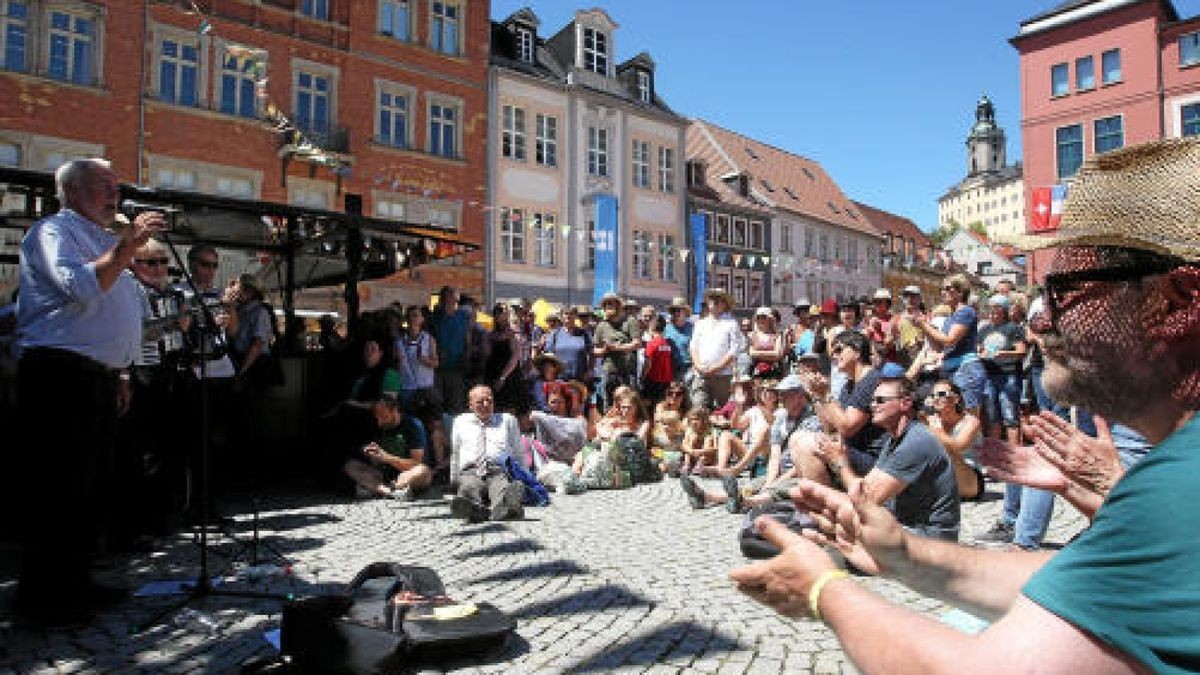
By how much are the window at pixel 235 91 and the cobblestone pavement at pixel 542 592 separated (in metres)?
17.2

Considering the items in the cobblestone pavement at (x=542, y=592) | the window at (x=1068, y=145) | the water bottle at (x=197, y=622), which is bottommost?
the cobblestone pavement at (x=542, y=592)

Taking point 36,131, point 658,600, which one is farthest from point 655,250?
point 658,600

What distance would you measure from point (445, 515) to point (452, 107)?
69.2 feet

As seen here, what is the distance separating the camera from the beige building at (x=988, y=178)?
379 ft

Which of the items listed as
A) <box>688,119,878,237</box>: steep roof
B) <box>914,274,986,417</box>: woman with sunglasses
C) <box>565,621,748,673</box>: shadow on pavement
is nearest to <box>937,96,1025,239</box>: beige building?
<box>688,119,878,237</box>: steep roof

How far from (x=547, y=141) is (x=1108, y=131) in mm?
22448

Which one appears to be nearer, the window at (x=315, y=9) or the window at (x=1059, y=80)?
the window at (x=315, y=9)

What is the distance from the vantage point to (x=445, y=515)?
23.0ft

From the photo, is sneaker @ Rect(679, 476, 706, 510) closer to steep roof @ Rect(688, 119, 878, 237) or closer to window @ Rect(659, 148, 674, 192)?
window @ Rect(659, 148, 674, 192)

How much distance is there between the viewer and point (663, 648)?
361 cm

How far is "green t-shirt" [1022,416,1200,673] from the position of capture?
40.0 inches

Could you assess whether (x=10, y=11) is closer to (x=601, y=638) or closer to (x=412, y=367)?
(x=412, y=367)

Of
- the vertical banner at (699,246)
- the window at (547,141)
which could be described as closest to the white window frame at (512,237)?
the window at (547,141)

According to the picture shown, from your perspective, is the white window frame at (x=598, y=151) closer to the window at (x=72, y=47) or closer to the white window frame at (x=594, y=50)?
the white window frame at (x=594, y=50)
